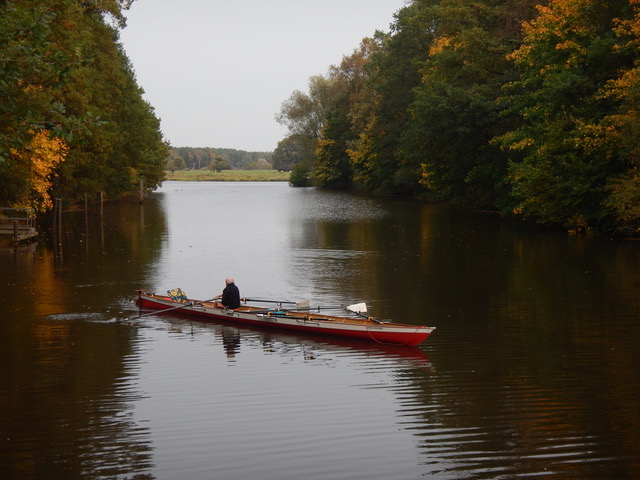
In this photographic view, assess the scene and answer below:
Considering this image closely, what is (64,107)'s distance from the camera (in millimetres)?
15594

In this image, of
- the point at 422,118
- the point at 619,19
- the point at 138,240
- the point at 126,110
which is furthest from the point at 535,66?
the point at 126,110

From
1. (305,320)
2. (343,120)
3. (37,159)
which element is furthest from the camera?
(343,120)

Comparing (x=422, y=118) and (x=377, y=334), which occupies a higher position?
(x=422, y=118)

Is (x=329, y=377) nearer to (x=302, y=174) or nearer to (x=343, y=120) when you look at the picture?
(x=343, y=120)

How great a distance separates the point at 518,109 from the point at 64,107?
37094 mm

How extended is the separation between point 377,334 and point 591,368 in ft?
15.5

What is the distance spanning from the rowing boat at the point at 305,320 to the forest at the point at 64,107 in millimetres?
5310

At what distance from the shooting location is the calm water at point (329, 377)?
36.8 feet

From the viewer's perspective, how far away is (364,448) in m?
11.6

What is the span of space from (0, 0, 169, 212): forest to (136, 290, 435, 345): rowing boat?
5.31 m

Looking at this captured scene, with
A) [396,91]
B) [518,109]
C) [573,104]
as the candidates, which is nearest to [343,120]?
[396,91]

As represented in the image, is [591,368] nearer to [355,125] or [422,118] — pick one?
[422,118]

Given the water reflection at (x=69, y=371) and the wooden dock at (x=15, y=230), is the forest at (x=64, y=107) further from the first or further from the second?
the water reflection at (x=69, y=371)

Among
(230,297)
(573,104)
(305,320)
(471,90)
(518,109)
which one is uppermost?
(471,90)
